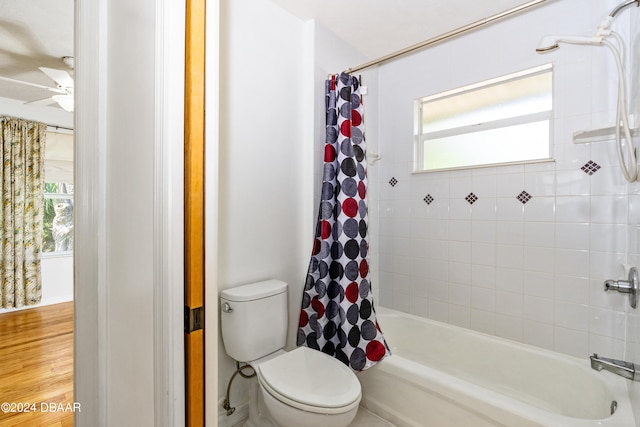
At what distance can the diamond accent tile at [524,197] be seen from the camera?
1873 mm

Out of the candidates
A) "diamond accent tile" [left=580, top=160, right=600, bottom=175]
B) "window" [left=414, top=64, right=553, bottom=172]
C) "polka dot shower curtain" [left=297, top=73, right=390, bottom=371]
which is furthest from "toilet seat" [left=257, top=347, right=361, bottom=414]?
"diamond accent tile" [left=580, top=160, right=600, bottom=175]

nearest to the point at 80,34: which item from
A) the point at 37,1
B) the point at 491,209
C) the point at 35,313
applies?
the point at 37,1

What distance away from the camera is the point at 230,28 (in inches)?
64.6

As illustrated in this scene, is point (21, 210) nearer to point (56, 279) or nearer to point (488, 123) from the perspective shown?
point (56, 279)

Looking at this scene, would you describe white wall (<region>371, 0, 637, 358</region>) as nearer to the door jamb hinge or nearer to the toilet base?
the toilet base

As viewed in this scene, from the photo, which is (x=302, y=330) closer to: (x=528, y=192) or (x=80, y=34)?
(x=528, y=192)

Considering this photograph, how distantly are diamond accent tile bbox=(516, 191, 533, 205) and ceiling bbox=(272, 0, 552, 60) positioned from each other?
43.8 inches

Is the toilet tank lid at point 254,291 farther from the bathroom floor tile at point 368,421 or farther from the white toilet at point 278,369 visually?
the bathroom floor tile at point 368,421

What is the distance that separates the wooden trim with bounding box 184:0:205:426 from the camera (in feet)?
2.40

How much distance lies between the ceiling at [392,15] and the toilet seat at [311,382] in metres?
1.98

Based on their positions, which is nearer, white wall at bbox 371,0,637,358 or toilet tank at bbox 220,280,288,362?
toilet tank at bbox 220,280,288,362

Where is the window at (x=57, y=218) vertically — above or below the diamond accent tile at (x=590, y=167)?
below

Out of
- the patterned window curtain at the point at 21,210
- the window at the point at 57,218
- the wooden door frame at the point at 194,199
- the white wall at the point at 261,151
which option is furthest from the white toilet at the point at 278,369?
the window at the point at 57,218

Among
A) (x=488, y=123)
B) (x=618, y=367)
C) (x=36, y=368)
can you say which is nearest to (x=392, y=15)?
(x=488, y=123)
